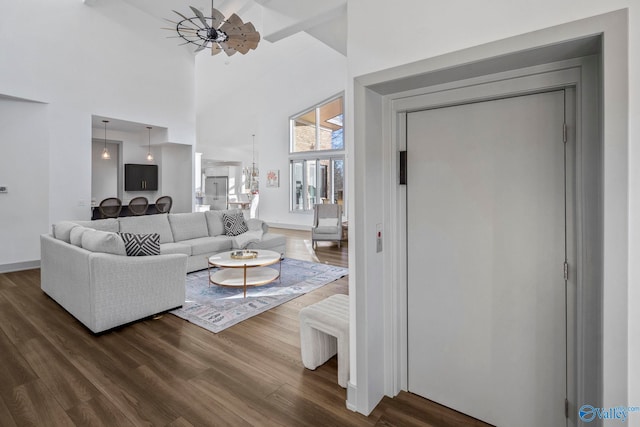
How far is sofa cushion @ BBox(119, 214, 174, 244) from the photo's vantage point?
15.2 feet

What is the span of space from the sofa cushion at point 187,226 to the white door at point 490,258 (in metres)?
4.24

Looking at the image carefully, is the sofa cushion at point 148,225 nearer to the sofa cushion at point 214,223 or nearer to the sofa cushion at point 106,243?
the sofa cushion at point 214,223

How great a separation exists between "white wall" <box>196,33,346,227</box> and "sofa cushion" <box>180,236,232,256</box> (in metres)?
4.65

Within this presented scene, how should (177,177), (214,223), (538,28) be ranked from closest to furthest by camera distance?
(538,28) → (214,223) → (177,177)

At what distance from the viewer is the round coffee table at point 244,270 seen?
3.87 metres

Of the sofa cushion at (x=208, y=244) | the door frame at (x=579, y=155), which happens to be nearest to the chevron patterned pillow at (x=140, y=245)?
the sofa cushion at (x=208, y=244)

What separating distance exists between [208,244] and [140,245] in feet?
6.05

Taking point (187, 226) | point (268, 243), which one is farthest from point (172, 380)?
point (187, 226)

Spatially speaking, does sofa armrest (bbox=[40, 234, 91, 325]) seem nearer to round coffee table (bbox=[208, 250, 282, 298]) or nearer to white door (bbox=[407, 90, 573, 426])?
round coffee table (bbox=[208, 250, 282, 298])

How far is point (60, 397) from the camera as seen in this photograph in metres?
2.00

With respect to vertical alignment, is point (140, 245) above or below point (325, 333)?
above

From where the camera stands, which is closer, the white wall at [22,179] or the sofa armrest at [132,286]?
the sofa armrest at [132,286]

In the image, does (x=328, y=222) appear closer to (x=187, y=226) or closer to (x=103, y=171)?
(x=187, y=226)

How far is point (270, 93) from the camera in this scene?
10.6m
